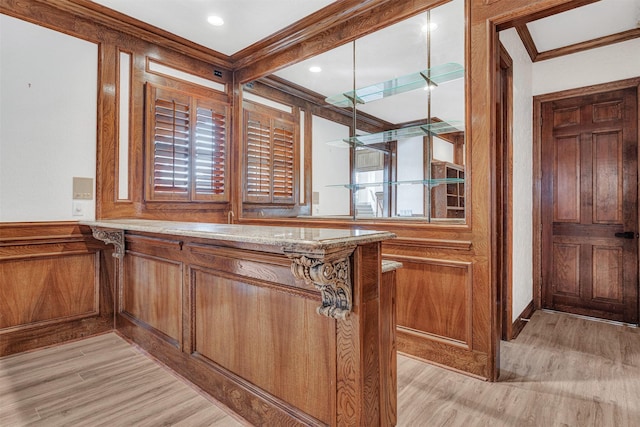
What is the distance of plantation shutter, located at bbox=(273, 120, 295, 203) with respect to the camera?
13.0 ft

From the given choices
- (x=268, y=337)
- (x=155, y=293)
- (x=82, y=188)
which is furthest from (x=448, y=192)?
(x=82, y=188)

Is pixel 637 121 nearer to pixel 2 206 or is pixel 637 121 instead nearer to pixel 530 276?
pixel 530 276

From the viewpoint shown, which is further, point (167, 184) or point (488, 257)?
point (167, 184)

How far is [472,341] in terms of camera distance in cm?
224

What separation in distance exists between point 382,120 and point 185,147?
6.54 ft

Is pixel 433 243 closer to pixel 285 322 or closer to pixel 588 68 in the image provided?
pixel 285 322

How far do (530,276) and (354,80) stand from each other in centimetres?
274

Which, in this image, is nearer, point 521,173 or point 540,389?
point 540,389

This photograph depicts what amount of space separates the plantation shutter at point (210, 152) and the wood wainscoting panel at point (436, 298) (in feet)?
6.91

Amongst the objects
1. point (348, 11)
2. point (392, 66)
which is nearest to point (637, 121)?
point (392, 66)

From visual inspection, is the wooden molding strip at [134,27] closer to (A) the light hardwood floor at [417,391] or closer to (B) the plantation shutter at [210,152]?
(B) the plantation shutter at [210,152]

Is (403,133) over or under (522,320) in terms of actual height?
over

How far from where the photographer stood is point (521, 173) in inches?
124

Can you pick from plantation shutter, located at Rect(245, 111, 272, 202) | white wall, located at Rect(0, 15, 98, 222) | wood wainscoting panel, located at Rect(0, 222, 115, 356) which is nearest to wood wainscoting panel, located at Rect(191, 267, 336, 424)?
wood wainscoting panel, located at Rect(0, 222, 115, 356)
